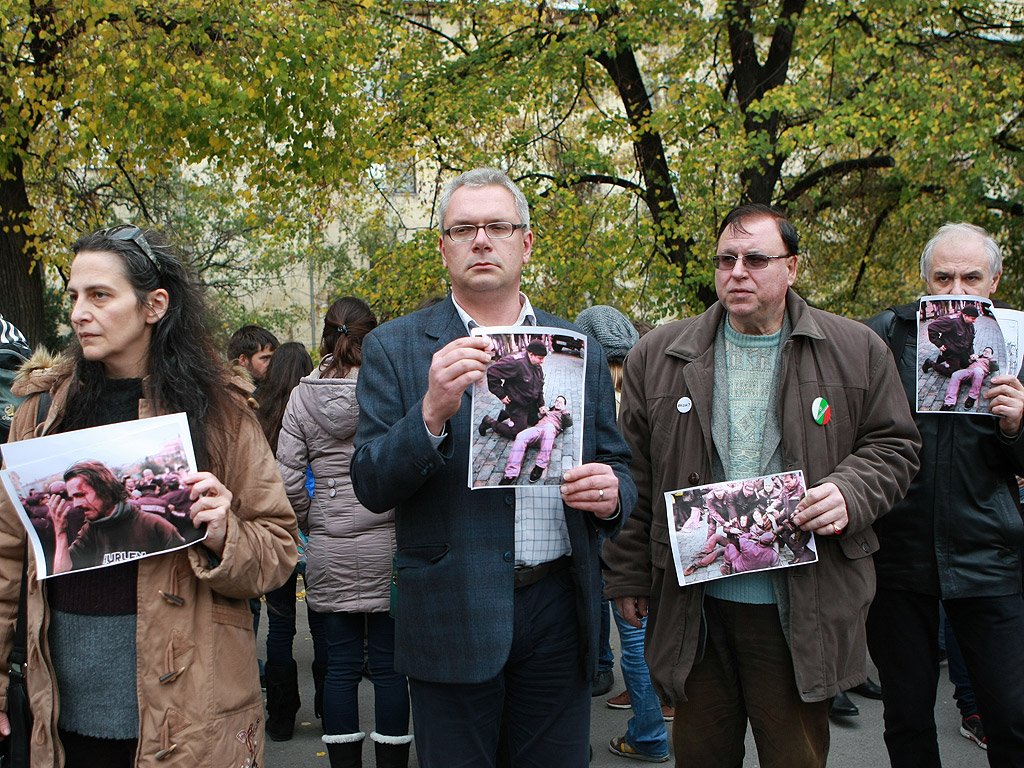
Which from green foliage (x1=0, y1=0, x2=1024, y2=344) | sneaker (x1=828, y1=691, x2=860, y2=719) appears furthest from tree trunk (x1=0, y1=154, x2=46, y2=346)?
sneaker (x1=828, y1=691, x2=860, y2=719)

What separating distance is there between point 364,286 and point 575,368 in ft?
34.2

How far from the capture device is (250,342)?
6848mm

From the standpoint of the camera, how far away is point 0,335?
3.55m

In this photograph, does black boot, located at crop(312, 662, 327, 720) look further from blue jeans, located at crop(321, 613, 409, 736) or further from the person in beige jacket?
the person in beige jacket

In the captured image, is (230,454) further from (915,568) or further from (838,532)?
(915,568)

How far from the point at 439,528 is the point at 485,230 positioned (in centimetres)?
82

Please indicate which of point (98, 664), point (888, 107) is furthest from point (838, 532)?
point (888, 107)

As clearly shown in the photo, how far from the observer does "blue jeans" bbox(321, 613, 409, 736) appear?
4227 mm

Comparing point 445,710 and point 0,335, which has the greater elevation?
point 0,335

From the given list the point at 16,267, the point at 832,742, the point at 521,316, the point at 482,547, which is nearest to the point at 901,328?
the point at 521,316

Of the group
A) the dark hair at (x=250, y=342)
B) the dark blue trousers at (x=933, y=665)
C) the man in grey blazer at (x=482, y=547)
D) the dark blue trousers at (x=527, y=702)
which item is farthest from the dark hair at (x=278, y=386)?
the dark blue trousers at (x=933, y=665)

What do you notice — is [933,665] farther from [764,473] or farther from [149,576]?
[149,576]

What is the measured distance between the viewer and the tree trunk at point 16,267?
1011cm

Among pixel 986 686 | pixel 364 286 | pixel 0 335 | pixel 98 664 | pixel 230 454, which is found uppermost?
pixel 364 286
